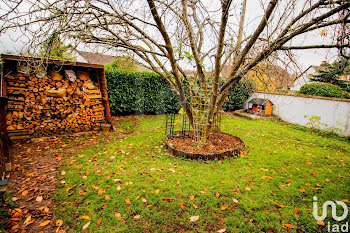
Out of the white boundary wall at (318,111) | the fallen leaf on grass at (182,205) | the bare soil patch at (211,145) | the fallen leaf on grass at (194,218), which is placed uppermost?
the white boundary wall at (318,111)

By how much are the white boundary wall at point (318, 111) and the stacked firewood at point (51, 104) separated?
6587 mm

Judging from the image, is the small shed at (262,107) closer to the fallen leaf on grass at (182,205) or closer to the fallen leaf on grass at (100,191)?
the fallen leaf on grass at (182,205)

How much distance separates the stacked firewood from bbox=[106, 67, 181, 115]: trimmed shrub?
2118mm

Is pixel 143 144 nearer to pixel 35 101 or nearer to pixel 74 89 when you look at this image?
A: pixel 74 89

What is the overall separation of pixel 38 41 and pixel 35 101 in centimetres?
338

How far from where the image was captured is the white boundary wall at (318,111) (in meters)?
6.94

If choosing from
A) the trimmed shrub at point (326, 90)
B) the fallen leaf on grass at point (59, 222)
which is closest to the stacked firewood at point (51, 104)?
the fallen leaf on grass at point (59, 222)

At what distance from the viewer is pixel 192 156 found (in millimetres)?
4160

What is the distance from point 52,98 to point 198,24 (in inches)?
203

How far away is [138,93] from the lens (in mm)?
9469

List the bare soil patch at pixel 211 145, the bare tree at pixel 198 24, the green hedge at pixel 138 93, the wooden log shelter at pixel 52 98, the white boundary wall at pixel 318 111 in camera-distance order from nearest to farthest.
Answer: the bare tree at pixel 198 24
the bare soil patch at pixel 211 145
the wooden log shelter at pixel 52 98
the white boundary wall at pixel 318 111
the green hedge at pixel 138 93

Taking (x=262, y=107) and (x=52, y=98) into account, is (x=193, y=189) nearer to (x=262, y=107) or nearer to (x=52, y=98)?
(x=52, y=98)

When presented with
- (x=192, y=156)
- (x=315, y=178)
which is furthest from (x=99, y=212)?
(x=315, y=178)

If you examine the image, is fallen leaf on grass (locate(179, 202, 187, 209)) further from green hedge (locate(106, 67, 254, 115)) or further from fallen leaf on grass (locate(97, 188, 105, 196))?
green hedge (locate(106, 67, 254, 115))
